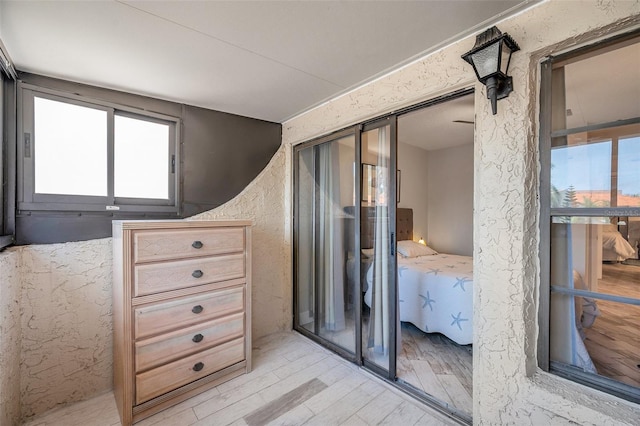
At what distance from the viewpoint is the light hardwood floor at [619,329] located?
1106 millimetres

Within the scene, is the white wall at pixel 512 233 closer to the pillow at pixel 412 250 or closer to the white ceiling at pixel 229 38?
the white ceiling at pixel 229 38

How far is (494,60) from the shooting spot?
3.96 ft

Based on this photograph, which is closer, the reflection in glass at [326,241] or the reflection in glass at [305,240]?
the reflection in glass at [326,241]

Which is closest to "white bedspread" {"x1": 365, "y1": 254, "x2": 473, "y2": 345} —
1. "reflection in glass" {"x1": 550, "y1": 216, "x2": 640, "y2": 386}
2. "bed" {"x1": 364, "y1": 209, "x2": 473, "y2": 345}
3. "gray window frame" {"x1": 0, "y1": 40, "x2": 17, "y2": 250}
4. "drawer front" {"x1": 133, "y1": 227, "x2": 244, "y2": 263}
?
"bed" {"x1": 364, "y1": 209, "x2": 473, "y2": 345}

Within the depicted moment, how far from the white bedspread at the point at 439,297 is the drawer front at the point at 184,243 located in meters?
1.15

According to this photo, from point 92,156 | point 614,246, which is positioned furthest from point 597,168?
point 92,156

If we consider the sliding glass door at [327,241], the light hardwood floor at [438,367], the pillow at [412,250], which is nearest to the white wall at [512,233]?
the light hardwood floor at [438,367]

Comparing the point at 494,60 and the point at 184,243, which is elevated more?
the point at 494,60

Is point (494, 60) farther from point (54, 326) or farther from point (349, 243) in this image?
point (54, 326)

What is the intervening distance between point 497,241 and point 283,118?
2237 millimetres

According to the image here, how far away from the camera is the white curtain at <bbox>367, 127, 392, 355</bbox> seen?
199 centimetres

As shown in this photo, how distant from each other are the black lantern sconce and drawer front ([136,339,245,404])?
235cm

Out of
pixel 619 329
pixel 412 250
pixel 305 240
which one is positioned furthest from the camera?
pixel 412 250

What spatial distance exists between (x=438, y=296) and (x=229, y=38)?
2659 millimetres
